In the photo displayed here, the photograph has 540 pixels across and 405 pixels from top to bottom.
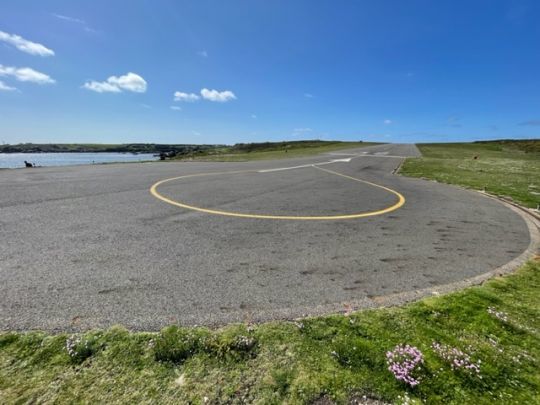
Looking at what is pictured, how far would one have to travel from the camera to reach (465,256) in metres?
4.22

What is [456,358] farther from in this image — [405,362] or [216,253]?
[216,253]

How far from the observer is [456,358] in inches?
82.5

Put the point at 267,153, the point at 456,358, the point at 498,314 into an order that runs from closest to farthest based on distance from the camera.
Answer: the point at 456,358
the point at 498,314
the point at 267,153

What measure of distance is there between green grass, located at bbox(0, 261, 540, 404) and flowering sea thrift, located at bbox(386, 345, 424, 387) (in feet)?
0.14

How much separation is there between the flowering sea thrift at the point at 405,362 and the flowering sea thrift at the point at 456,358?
177 mm

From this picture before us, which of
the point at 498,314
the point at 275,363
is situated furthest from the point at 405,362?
the point at 498,314

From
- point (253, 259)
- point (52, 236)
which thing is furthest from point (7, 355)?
point (52, 236)

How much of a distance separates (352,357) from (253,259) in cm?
194

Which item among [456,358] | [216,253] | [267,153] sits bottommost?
[456,358]

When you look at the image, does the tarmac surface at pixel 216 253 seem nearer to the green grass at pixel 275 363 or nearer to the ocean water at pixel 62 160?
the green grass at pixel 275 363

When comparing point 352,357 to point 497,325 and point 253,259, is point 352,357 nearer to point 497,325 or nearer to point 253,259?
point 497,325

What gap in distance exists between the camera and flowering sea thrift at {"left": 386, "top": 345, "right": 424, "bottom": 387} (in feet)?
6.26

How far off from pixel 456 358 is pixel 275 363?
56.6 inches

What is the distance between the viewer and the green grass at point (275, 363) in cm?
174
